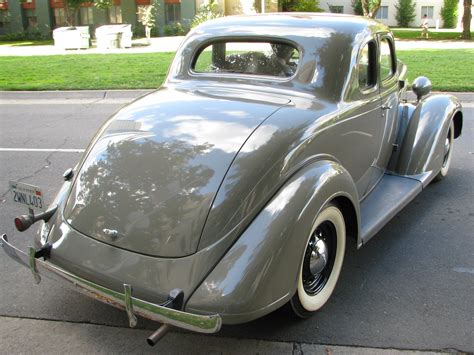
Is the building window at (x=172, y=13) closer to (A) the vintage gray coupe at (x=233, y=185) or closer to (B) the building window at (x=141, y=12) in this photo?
(B) the building window at (x=141, y=12)

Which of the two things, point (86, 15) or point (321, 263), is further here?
point (86, 15)

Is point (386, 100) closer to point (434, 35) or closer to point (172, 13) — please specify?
point (434, 35)

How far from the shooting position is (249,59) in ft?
12.9

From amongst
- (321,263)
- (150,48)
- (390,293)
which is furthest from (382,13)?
(321,263)

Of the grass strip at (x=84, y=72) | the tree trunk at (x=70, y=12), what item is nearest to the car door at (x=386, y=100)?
the grass strip at (x=84, y=72)

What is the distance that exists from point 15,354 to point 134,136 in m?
1.38

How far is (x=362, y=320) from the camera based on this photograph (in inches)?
119

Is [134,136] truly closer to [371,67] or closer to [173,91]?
[173,91]

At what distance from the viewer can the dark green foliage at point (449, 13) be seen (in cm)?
3953

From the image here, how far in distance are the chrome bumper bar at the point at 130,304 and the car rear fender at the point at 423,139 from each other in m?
2.71

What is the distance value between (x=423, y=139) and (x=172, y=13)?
2960 centimetres

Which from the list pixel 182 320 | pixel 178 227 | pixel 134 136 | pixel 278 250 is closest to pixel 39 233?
pixel 134 136

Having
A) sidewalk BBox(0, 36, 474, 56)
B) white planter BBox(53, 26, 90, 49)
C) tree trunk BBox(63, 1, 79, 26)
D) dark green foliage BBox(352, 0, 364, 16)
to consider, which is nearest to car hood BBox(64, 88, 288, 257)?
sidewalk BBox(0, 36, 474, 56)

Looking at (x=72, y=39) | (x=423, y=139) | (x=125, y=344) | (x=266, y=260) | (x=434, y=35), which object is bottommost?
(x=125, y=344)
